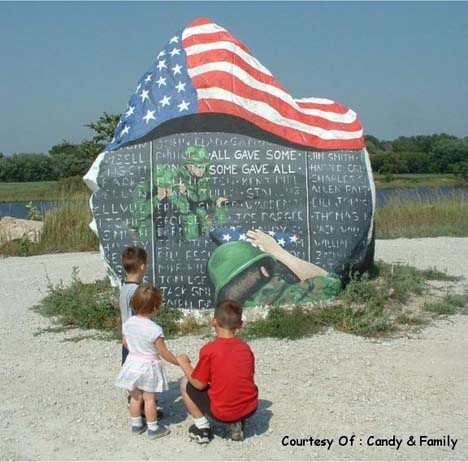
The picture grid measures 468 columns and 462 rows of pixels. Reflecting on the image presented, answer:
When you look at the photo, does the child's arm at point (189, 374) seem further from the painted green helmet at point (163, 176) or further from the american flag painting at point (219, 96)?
the american flag painting at point (219, 96)

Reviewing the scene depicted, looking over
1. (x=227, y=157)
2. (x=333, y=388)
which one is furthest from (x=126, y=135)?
(x=333, y=388)

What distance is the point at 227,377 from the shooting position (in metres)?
4.54

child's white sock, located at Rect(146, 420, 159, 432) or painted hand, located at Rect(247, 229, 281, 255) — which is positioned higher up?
painted hand, located at Rect(247, 229, 281, 255)

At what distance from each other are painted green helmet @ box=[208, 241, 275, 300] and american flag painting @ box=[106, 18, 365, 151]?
1.25 meters

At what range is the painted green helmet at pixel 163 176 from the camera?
7.83 m

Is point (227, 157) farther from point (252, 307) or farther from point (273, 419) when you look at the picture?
point (273, 419)

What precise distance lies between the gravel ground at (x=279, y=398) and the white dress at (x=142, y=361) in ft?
1.14

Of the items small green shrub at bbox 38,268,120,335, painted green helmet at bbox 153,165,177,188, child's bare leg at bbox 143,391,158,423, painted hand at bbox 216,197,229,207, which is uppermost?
painted green helmet at bbox 153,165,177,188

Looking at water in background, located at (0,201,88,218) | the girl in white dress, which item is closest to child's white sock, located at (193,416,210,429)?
the girl in white dress

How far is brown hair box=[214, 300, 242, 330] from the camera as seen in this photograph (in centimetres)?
459

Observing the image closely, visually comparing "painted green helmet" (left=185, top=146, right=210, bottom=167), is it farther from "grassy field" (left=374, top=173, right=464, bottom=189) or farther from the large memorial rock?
"grassy field" (left=374, top=173, right=464, bottom=189)

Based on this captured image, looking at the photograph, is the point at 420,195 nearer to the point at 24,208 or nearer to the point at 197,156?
the point at 24,208

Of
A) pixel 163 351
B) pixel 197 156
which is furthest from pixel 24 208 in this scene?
pixel 163 351

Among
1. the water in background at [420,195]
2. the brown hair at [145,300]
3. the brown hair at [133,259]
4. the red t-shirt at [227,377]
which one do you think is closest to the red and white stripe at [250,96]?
the brown hair at [133,259]
